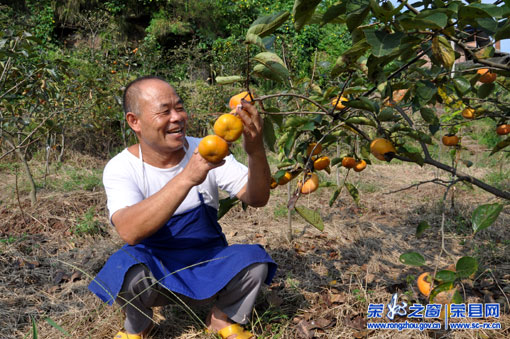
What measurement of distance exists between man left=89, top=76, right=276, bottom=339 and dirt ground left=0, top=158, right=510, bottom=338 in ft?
0.40

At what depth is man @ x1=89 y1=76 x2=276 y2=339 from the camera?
55.3 inches

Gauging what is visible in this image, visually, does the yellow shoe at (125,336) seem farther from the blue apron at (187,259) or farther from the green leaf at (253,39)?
the green leaf at (253,39)

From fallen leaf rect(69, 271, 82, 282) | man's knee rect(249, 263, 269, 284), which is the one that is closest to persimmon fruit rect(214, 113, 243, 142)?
man's knee rect(249, 263, 269, 284)

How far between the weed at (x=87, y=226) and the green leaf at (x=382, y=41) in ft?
7.84

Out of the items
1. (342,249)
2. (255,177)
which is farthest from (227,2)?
(255,177)

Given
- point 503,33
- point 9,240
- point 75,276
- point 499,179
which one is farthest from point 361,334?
point 499,179

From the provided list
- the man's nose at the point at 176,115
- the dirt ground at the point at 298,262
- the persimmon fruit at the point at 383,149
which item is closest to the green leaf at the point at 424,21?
the persimmon fruit at the point at 383,149

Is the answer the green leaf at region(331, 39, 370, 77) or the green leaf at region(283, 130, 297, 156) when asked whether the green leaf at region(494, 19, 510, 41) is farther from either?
the green leaf at region(283, 130, 297, 156)

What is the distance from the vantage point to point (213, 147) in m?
1.06

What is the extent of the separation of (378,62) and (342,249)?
1.59 meters

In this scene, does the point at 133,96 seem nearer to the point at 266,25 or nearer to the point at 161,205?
the point at 161,205

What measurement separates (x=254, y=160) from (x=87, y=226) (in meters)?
1.78

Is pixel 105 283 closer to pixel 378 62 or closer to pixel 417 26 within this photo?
pixel 378 62

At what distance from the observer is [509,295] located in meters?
1.64
